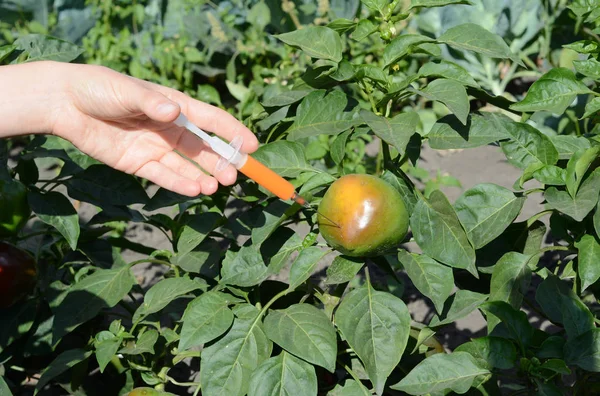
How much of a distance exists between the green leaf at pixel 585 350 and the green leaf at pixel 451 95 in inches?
16.0

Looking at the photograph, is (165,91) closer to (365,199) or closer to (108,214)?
(108,214)

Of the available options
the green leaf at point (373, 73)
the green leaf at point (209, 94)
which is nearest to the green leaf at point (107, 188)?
the green leaf at point (373, 73)

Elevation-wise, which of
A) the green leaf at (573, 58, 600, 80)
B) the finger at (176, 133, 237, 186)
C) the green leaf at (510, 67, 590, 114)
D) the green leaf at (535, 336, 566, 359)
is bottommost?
the green leaf at (535, 336, 566, 359)

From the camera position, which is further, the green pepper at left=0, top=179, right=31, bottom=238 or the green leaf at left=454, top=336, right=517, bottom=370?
the green pepper at left=0, top=179, right=31, bottom=238

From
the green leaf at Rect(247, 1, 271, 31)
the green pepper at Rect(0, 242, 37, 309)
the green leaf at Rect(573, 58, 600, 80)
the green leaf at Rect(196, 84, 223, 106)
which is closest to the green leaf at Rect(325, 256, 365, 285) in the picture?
the green leaf at Rect(573, 58, 600, 80)

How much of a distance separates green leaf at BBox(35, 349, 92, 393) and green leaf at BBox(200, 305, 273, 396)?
37cm

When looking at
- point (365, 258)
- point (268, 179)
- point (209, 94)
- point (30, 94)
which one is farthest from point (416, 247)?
point (30, 94)

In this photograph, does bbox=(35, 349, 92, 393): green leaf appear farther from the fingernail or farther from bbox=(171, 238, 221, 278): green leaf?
the fingernail

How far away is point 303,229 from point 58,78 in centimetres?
Answer: 157

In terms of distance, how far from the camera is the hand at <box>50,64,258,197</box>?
1.42m

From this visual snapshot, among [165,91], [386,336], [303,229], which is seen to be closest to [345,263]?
[386,336]

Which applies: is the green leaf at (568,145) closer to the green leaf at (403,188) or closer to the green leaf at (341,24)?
the green leaf at (403,188)

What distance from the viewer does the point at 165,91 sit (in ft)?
5.13

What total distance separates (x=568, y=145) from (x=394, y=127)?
37 cm
